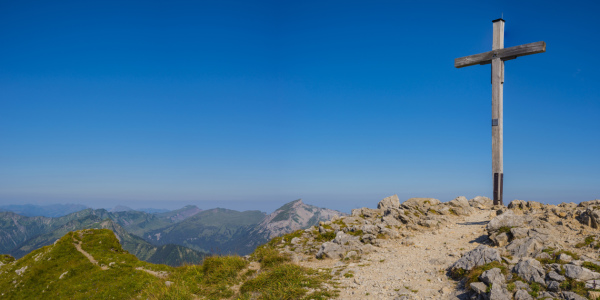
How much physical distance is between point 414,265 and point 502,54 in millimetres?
20809

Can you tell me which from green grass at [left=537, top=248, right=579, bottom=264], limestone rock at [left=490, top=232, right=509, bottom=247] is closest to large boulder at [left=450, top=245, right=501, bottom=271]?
green grass at [left=537, top=248, right=579, bottom=264]

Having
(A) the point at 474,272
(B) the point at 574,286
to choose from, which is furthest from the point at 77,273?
(B) the point at 574,286

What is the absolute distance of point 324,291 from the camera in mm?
12812

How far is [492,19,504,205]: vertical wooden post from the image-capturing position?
24922mm

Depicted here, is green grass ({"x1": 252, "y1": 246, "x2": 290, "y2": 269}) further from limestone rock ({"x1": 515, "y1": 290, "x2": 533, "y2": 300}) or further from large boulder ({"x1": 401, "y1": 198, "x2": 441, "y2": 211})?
large boulder ({"x1": 401, "y1": 198, "x2": 441, "y2": 211})

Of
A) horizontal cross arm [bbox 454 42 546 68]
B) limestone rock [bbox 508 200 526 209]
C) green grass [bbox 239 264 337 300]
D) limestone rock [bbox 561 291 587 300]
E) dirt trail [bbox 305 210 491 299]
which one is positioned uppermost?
horizontal cross arm [bbox 454 42 546 68]

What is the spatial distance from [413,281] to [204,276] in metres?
11.4

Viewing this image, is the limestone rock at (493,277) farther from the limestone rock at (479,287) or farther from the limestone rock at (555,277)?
the limestone rock at (555,277)

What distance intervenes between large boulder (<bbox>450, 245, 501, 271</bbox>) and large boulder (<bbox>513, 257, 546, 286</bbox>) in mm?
1448

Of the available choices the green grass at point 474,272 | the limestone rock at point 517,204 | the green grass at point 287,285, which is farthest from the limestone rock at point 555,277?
the limestone rock at point 517,204

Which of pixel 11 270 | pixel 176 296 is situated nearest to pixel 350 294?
pixel 176 296

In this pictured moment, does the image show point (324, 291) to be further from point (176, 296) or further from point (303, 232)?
point (303, 232)

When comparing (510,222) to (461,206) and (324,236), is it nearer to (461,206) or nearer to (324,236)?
(461,206)

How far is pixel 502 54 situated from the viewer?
25.1 m
